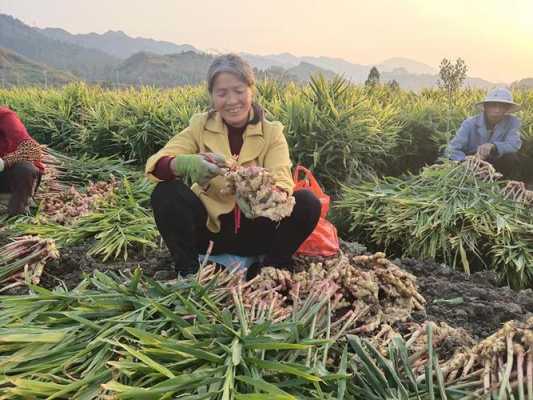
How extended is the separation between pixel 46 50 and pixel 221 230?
97353mm

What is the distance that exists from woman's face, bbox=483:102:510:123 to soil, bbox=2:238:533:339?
1852 millimetres

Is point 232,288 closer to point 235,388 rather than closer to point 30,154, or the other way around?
point 235,388

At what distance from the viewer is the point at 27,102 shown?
6402 millimetres

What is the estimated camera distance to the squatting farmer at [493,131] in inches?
157

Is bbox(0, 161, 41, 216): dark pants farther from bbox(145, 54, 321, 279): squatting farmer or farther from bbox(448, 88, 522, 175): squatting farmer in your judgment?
bbox(448, 88, 522, 175): squatting farmer

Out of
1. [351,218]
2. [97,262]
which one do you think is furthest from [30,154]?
[351,218]

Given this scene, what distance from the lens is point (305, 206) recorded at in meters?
2.25

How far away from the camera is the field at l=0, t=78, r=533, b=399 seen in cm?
134

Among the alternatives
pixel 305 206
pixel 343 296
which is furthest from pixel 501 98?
pixel 343 296

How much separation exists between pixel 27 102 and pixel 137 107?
6.64 ft

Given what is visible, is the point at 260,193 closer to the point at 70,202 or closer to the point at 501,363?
the point at 501,363

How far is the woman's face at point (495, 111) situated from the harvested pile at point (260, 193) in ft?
8.76

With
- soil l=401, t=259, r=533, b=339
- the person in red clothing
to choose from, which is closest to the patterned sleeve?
the person in red clothing

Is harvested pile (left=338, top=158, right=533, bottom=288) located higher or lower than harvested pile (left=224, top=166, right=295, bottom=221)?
lower
